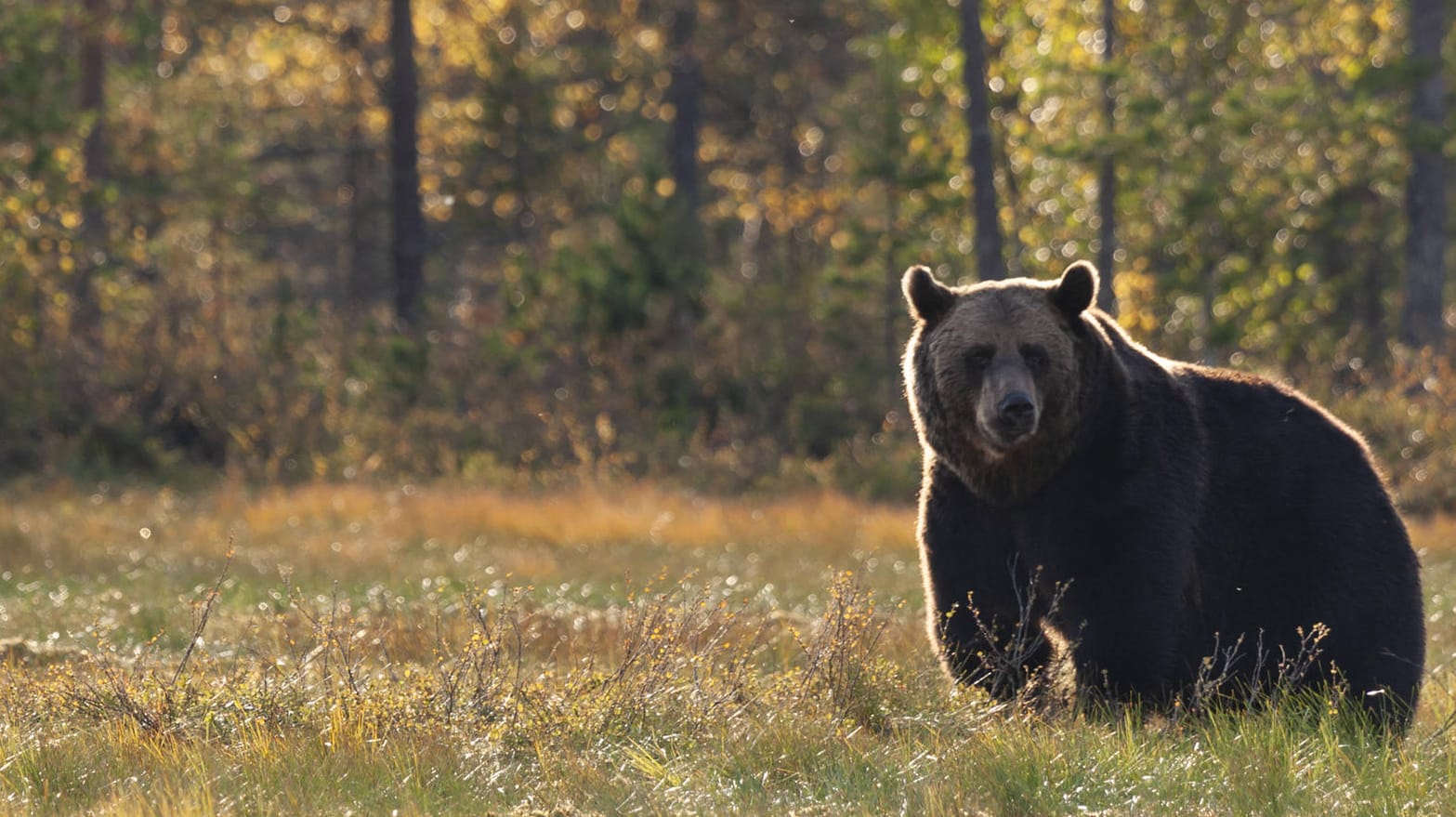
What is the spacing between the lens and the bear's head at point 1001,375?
19.7 ft

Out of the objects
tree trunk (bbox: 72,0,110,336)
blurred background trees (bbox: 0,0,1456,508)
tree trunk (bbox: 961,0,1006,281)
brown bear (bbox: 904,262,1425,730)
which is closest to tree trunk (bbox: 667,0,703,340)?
blurred background trees (bbox: 0,0,1456,508)

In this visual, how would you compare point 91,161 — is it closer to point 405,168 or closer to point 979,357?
point 405,168

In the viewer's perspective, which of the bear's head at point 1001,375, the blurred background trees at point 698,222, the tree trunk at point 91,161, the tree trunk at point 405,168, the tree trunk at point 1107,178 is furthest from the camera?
the tree trunk at point 405,168

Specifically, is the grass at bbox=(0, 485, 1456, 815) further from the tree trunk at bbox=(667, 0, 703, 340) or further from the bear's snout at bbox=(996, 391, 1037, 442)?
the tree trunk at bbox=(667, 0, 703, 340)

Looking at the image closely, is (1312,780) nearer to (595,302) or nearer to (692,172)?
(595,302)

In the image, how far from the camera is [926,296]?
6453 mm

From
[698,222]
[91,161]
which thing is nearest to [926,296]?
[698,222]

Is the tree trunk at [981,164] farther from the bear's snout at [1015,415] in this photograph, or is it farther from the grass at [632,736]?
the bear's snout at [1015,415]

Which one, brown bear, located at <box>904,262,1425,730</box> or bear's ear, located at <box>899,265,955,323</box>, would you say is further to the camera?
bear's ear, located at <box>899,265,955,323</box>

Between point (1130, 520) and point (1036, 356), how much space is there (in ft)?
2.16

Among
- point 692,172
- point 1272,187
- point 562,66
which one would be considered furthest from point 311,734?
point 562,66

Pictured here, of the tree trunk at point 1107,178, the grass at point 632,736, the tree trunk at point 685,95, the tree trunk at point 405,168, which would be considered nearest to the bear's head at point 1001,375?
the grass at point 632,736

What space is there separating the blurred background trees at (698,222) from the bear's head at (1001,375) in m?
11.9

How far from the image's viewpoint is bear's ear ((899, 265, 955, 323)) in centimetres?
A: 643
